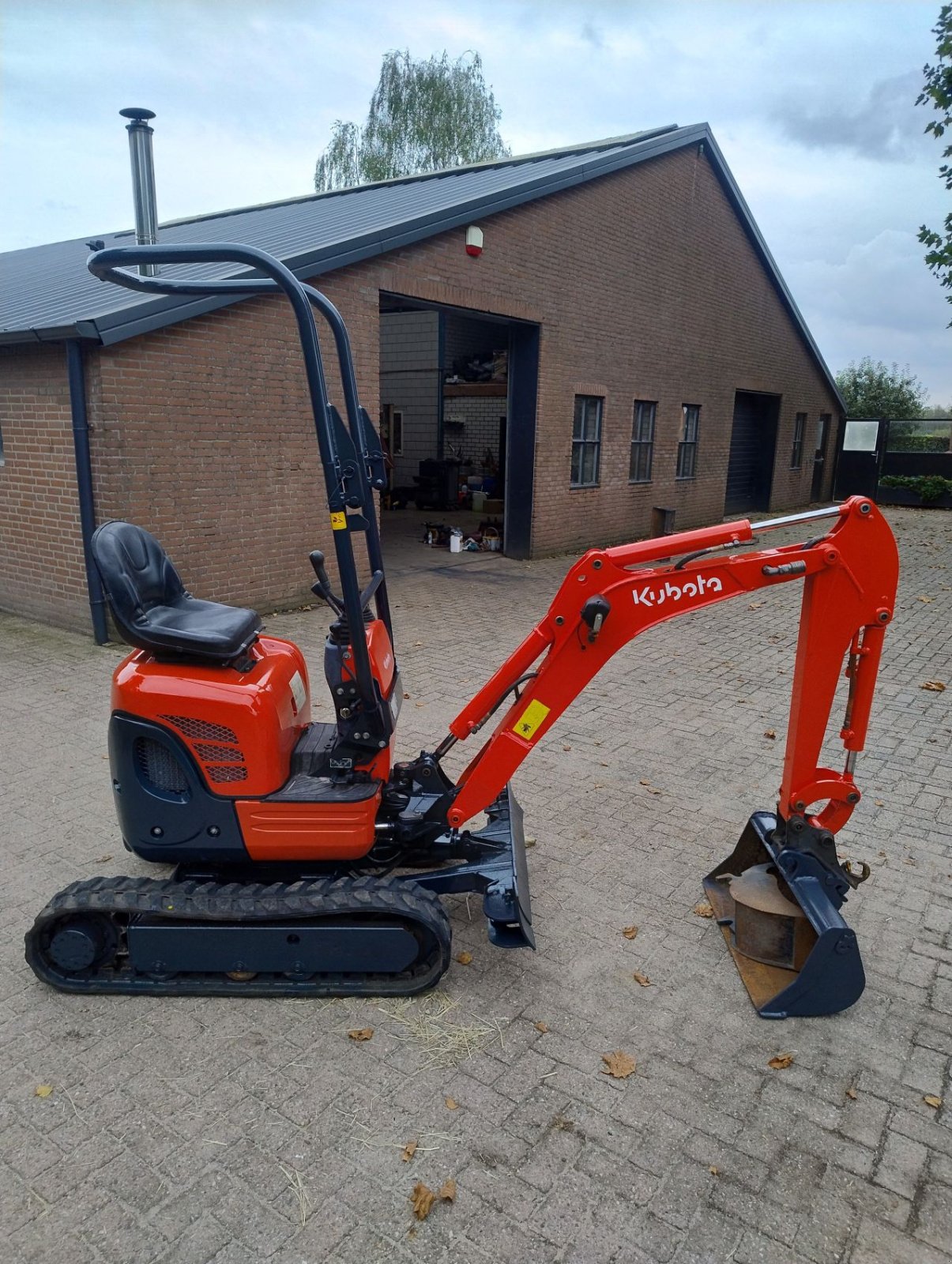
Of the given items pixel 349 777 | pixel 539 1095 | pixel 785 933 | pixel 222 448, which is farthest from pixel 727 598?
pixel 222 448

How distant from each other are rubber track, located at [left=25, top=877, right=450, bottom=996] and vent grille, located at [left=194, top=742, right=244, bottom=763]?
1.66ft

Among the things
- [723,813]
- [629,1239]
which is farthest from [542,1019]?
[723,813]

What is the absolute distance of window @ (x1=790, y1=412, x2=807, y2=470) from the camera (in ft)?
75.9

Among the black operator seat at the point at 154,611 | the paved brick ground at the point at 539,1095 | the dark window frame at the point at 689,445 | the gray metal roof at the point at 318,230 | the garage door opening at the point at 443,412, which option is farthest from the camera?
Result: the garage door opening at the point at 443,412

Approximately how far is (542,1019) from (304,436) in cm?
760

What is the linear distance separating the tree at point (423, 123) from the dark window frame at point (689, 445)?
839 inches

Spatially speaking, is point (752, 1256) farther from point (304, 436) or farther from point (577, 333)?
point (577, 333)

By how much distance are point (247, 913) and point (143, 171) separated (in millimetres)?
5769

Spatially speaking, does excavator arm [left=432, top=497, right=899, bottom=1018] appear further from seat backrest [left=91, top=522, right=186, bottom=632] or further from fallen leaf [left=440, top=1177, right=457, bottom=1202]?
seat backrest [left=91, top=522, right=186, bottom=632]

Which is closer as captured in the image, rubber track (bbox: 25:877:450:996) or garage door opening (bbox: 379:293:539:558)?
rubber track (bbox: 25:877:450:996)

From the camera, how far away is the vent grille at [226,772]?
3.34 m

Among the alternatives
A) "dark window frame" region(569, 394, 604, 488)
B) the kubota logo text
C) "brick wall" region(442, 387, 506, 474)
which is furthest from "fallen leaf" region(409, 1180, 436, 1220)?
"brick wall" region(442, 387, 506, 474)

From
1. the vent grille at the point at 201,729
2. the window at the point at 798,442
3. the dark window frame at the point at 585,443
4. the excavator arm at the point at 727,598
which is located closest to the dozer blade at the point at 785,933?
the excavator arm at the point at 727,598

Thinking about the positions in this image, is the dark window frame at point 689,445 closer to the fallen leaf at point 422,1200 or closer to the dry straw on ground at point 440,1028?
the dry straw on ground at point 440,1028
